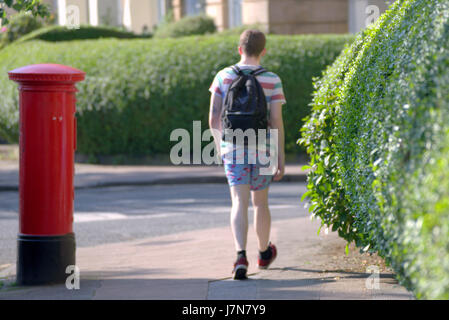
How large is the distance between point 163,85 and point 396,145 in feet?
39.2

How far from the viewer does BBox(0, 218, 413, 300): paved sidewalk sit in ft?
16.3


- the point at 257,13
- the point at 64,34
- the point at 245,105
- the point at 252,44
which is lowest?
the point at 245,105

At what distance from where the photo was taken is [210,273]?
18.9 ft

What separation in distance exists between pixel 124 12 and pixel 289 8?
892cm

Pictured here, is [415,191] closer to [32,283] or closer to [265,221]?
[265,221]

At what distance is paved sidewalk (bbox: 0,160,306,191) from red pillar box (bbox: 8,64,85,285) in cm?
722

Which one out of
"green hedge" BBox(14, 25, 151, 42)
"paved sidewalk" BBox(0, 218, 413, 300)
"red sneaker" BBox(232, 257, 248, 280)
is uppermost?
"green hedge" BBox(14, 25, 151, 42)

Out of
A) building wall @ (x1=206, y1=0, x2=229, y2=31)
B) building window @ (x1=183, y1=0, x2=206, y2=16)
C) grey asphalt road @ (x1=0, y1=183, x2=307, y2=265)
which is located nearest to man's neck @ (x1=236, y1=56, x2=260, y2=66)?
grey asphalt road @ (x1=0, y1=183, x2=307, y2=265)

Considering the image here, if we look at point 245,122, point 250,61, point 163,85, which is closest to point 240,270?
point 245,122

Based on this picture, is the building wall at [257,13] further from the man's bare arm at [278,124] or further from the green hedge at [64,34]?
the man's bare arm at [278,124]

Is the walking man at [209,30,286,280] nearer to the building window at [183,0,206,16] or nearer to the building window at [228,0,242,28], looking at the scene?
the building window at [228,0,242,28]

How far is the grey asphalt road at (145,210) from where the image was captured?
27.1ft

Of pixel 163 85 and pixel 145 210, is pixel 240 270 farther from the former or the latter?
pixel 163 85
